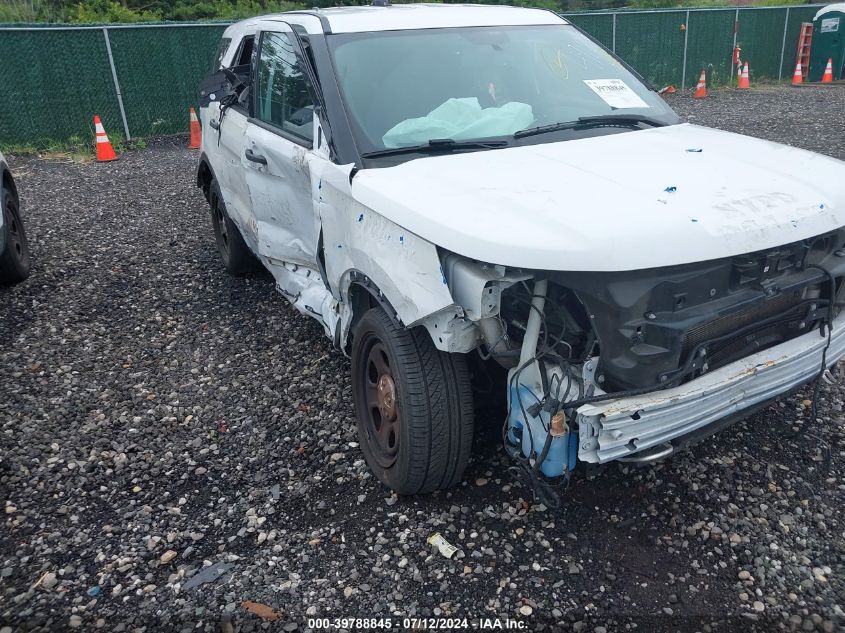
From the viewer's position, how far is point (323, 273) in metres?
3.60

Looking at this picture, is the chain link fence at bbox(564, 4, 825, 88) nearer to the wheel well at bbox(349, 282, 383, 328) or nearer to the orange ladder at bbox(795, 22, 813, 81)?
the orange ladder at bbox(795, 22, 813, 81)

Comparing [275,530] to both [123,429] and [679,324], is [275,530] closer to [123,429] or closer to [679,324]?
[123,429]

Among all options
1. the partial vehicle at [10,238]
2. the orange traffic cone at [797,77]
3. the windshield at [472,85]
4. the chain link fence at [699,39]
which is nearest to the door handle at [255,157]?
the windshield at [472,85]

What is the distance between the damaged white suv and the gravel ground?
0.28 meters

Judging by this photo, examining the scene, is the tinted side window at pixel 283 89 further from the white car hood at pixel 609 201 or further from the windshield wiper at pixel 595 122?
the windshield wiper at pixel 595 122

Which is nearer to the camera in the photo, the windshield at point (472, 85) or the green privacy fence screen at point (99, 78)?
the windshield at point (472, 85)

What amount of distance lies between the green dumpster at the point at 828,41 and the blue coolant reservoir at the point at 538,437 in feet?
60.0

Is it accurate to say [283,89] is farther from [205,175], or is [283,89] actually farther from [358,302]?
[205,175]

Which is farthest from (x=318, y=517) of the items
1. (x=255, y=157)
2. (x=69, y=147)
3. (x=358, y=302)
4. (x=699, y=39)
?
(x=699, y=39)

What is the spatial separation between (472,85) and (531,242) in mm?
1572

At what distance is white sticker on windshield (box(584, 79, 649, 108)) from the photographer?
3721 millimetres

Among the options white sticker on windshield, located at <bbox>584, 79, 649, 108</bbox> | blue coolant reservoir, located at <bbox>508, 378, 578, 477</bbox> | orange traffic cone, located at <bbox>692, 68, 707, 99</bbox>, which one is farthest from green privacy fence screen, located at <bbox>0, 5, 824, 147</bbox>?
blue coolant reservoir, located at <bbox>508, 378, 578, 477</bbox>

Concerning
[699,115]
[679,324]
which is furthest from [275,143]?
[699,115]

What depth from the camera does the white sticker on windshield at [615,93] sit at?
12.2 feet
